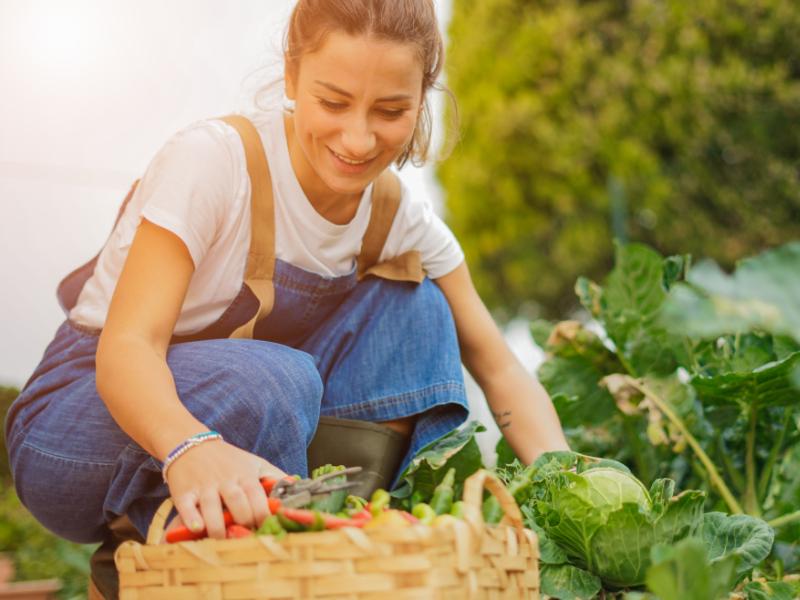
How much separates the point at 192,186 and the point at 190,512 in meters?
0.66

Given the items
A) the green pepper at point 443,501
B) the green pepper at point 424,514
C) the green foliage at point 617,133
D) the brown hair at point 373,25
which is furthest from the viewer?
the green foliage at point 617,133

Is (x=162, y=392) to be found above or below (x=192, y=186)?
below

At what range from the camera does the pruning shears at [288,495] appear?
46.9 inches

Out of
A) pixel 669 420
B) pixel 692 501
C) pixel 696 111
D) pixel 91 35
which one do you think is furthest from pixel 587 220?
pixel 692 501

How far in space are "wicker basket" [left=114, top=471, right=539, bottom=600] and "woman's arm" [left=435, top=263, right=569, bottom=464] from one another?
0.76 meters

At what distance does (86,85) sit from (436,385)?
3081mm

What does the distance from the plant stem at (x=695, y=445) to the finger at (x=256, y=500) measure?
4.01 ft

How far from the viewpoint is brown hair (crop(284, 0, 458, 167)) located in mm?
1704

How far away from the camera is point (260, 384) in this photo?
161cm

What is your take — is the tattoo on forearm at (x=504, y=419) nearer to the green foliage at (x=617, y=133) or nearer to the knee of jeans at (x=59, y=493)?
the knee of jeans at (x=59, y=493)

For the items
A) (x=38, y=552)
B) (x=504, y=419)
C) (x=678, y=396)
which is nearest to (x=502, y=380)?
(x=504, y=419)

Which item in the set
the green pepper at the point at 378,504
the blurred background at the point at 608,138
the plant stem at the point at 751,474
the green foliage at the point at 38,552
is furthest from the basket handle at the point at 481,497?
the blurred background at the point at 608,138

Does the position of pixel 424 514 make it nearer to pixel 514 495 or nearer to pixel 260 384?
pixel 514 495

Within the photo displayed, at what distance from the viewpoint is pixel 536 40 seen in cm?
898
